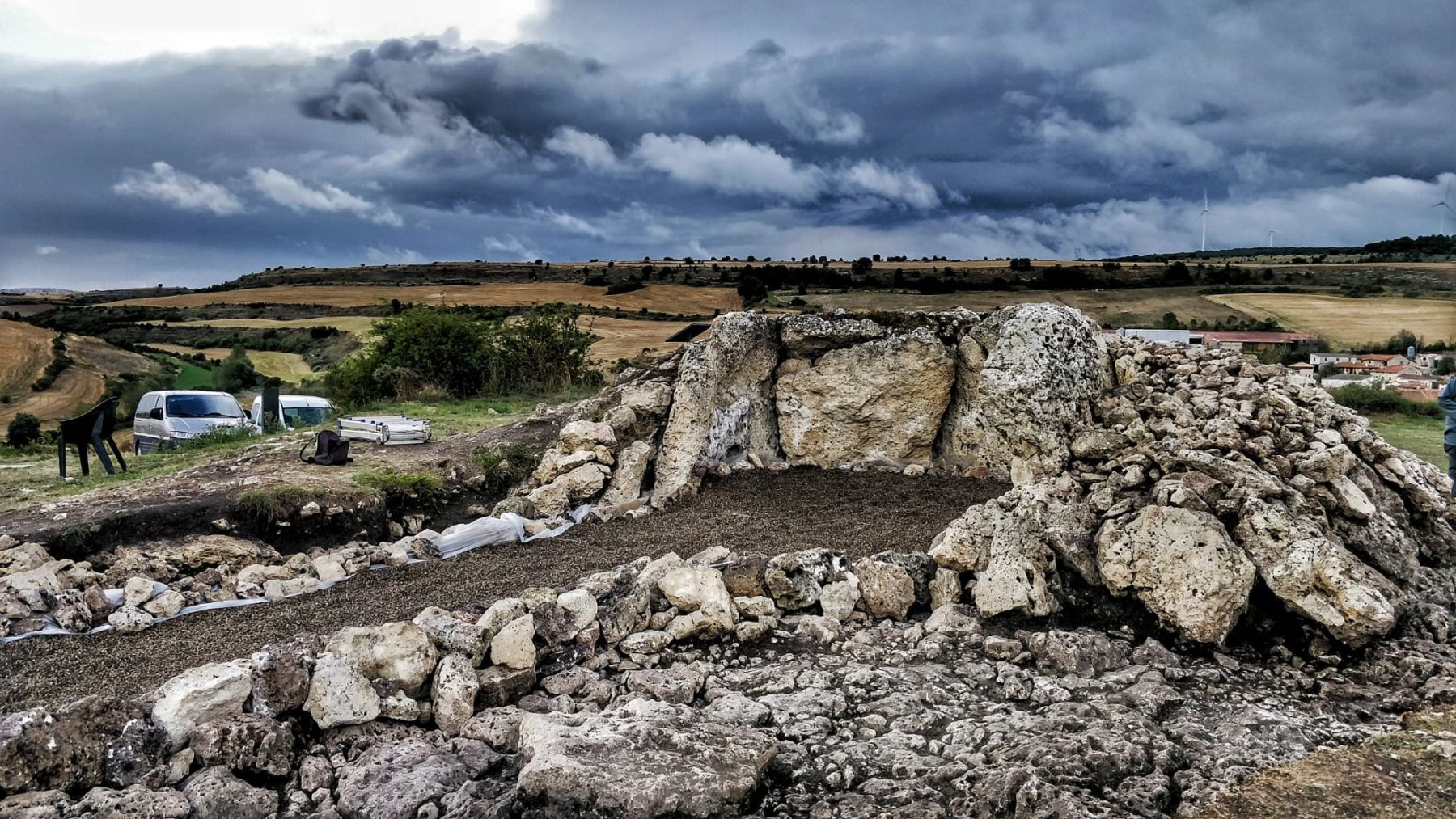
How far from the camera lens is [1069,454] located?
35.8 feet

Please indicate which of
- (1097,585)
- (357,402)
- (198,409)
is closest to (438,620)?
(1097,585)

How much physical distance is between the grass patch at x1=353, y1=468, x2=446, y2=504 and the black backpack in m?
0.99

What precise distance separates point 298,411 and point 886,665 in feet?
65.5

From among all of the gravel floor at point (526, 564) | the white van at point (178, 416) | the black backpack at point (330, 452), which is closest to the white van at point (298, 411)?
the white van at point (178, 416)

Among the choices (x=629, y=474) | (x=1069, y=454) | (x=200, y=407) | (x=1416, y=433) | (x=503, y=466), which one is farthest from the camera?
(x=1416, y=433)

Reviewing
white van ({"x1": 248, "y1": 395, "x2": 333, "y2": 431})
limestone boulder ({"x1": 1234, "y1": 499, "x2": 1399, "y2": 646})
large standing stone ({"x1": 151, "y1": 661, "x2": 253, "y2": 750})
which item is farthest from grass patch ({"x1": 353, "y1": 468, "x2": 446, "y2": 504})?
limestone boulder ({"x1": 1234, "y1": 499, "x2": 1399, "y2": 646})

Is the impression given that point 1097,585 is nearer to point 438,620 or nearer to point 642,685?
point 642,685

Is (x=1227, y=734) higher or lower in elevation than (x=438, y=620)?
lower

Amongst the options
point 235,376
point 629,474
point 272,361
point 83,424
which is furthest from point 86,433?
point 272,361

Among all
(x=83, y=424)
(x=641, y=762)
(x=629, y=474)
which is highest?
(x=83, y=424)

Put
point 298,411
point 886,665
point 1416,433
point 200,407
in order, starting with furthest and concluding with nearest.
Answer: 1. point 298,411
2. point 1416,433
3. point 200,407
4. point 886,665

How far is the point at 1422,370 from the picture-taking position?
26.6 m

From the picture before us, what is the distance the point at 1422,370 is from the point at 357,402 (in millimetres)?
32769

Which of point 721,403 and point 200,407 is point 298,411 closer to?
point 200,407
